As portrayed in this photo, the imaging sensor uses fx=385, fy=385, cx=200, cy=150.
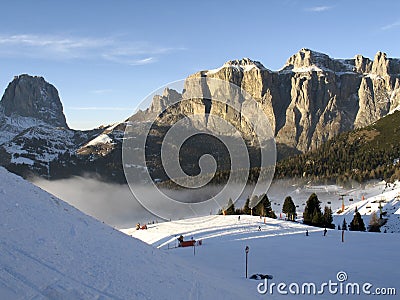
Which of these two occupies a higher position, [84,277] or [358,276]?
[84,277]

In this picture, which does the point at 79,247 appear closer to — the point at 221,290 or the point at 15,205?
the point at 15,205

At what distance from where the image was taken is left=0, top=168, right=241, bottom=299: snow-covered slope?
1152 cm

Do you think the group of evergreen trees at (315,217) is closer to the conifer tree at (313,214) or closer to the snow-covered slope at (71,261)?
the conifer tree at (313,214)

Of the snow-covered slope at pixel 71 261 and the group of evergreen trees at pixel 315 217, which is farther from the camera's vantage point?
the group of evergreen trees at pixel 315 217

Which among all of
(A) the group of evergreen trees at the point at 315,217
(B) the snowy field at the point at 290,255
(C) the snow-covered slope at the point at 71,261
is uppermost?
(C) the snow-covered slope at the point at 71,261

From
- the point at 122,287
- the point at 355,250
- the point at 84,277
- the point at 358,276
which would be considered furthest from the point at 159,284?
the point at 355,250

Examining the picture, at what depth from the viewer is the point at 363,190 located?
141625 millimetres

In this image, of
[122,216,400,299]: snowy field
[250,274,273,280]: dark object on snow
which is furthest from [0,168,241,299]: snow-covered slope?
[250,274,273,280]: dark object on snow

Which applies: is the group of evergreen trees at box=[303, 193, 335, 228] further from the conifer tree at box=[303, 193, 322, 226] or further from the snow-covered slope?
the snow-covered slope

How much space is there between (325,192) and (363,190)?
654 inches

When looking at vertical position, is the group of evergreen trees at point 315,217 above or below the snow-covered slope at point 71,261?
below

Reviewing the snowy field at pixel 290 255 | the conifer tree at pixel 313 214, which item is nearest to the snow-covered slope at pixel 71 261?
the snowy field at pixel 290 255

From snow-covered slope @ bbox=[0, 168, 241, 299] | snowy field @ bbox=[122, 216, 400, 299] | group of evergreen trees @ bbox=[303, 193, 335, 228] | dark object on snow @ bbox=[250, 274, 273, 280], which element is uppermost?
snow-covered slope @ bbox=[0, 168, 241, 299]

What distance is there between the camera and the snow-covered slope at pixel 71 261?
1152 cm
